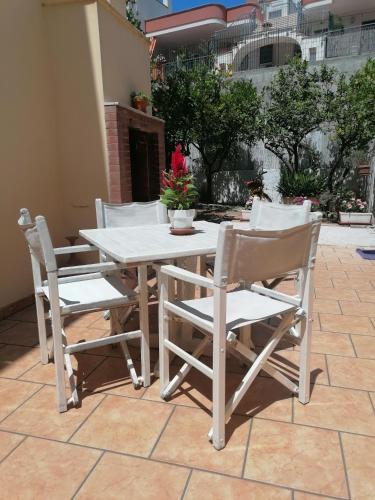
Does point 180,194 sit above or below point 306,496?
above

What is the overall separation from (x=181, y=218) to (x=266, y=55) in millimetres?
19143

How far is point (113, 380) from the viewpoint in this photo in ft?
7.38

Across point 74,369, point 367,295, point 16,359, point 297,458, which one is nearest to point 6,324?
point 16,359

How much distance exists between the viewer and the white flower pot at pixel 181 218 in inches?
98.5

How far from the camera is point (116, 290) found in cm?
227

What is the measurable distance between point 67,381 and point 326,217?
6917mm

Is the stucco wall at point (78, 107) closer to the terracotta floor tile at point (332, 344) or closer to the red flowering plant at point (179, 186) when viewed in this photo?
the red flowering plant at point (179, 186)

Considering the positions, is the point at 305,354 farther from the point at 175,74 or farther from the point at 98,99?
the point at 175,74

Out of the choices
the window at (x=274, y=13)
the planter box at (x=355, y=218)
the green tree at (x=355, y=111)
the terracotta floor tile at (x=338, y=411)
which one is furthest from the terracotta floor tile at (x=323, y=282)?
the window at (x=274, y=13)

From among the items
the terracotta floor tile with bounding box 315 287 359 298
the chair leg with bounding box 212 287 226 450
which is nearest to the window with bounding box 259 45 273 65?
the terracotta floor tile with bounding box 315 287 359 298

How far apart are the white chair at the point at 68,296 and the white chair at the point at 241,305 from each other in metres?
0.33

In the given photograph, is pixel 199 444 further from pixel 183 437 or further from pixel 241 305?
pixel 241 305

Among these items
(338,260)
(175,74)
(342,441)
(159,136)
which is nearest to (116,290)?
(342,441)

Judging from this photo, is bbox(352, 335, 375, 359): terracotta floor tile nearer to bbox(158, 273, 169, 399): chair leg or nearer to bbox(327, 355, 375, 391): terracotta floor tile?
bbox(327, 355, 375, 391): terracotta floor tile
